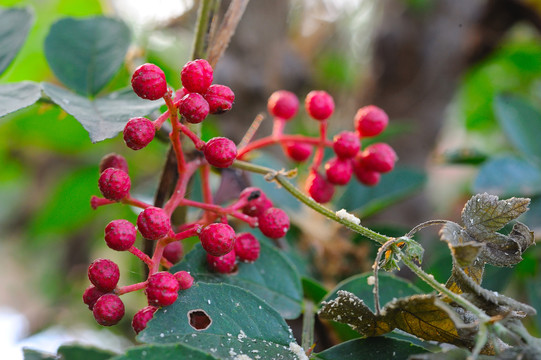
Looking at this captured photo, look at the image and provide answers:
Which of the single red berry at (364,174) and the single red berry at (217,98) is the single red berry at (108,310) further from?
the single red berry at (364,174)

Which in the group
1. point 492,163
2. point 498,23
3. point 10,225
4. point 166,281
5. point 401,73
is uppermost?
point 498,23

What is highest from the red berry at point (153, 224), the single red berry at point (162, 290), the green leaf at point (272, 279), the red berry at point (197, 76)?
the red berry at point (197, 76)

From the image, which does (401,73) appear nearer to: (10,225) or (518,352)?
(518,352)

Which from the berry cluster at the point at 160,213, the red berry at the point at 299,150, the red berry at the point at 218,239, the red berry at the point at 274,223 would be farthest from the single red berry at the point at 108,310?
the red berry at the point at 299,150

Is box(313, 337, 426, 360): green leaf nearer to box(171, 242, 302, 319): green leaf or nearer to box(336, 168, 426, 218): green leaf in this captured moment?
box(171, 242, 302, 319): green leaf

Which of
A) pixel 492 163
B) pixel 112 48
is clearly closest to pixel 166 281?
pixel 112 48

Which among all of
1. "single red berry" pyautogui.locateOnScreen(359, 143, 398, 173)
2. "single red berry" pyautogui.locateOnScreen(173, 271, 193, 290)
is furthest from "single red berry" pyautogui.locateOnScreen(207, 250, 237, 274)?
"single red berry" pyautogui.locateOnScreen(359, 143, 398, 173)
